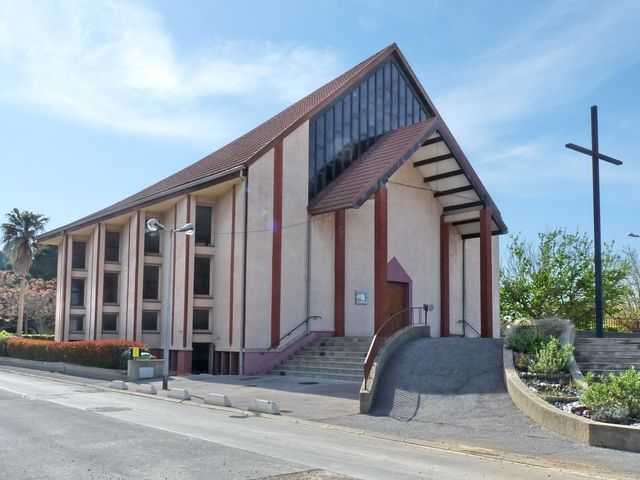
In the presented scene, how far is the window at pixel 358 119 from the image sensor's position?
28.4m

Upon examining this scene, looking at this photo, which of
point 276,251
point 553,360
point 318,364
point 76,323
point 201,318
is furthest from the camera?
point 76,323

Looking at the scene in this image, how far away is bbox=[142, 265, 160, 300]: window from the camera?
31.5 meters

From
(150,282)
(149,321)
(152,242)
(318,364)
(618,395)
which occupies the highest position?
(152,242)

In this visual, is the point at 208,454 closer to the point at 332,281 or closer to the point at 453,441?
the point at 453,441

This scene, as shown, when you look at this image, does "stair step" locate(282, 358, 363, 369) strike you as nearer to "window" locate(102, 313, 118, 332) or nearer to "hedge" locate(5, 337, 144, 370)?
"hedge" locate(5, 337, 144, 370)

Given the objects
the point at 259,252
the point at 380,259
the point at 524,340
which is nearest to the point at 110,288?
the point at 259,252

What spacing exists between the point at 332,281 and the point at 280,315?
9.67ft

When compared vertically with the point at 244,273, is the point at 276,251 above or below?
above

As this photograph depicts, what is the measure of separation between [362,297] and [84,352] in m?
11.5

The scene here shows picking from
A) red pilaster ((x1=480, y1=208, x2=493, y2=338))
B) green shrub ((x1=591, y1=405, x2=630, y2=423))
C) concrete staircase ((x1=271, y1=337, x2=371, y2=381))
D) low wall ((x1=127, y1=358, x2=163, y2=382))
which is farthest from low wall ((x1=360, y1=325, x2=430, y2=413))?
low wall ((x1=127, y1=358, x2=163, y2=382))

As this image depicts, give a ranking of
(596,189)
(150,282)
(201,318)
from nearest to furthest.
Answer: (596,189), (201,318), (150,282)

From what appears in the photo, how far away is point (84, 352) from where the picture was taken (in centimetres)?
2806

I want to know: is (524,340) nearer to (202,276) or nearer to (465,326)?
(202,276)

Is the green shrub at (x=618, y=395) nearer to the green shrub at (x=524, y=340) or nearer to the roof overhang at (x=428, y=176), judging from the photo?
the green shrub at (x=524, y=340)
